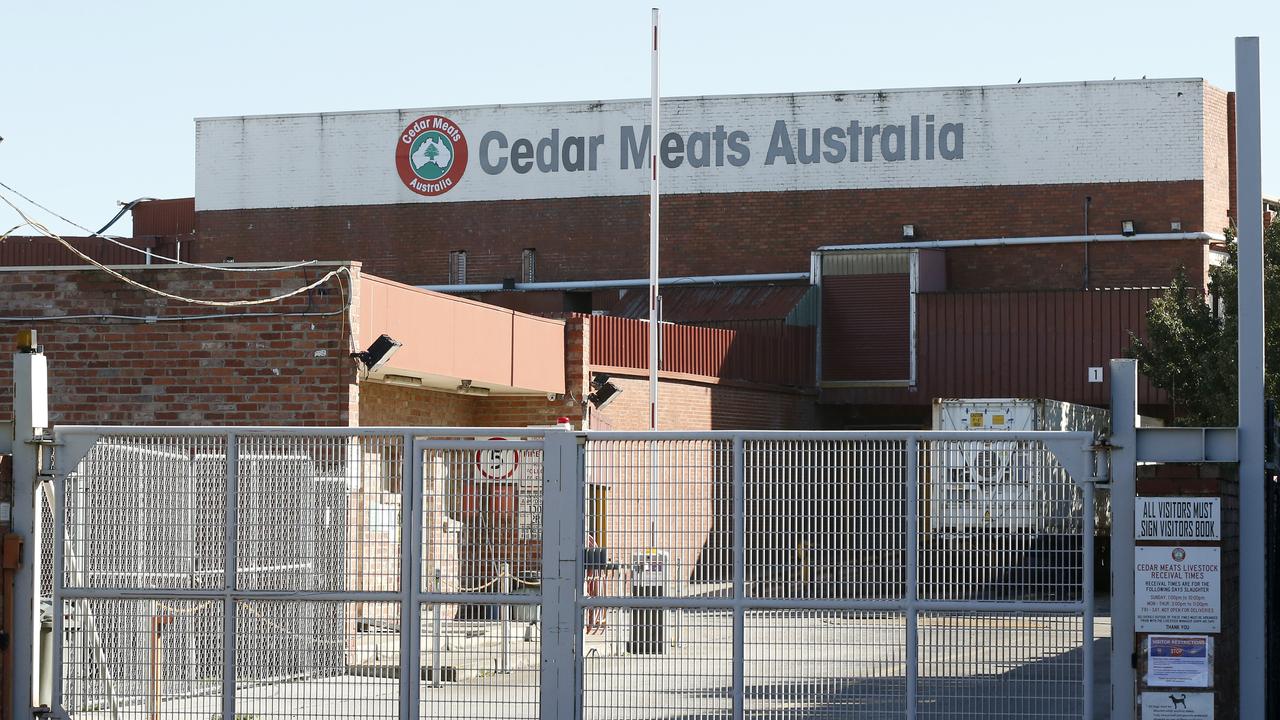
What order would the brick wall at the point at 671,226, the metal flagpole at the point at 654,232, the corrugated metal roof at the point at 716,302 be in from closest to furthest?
the metal flagpole at the point at 654,232
the corrugated metal roof at the point at 716,302
the brick wall at the point at 671,226

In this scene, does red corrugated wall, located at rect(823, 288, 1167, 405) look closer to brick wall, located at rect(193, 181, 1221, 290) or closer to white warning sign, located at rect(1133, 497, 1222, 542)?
brick wall, located at rect(193, 181, 1221, 290)

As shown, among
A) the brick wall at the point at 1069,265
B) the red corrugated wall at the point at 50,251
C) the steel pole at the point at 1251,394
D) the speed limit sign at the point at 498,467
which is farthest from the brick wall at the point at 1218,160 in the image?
the speed limit sign at the point at 498,467

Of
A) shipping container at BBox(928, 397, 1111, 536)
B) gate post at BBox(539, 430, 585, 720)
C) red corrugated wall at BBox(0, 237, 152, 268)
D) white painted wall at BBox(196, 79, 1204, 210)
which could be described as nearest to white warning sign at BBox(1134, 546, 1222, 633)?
shipping container at BBox(928, 397, 1111, 536)

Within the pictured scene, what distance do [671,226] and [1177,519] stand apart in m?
35.7

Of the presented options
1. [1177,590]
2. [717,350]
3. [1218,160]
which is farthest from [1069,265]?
[1177,590]

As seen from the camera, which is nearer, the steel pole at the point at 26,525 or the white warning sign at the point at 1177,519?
the white warning sign at the point at 1177,519

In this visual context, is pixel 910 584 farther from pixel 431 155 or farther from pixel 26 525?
pixel 431 155

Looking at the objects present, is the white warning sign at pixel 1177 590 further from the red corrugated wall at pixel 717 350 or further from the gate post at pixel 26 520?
the red corrugated wall at pixel 717 350

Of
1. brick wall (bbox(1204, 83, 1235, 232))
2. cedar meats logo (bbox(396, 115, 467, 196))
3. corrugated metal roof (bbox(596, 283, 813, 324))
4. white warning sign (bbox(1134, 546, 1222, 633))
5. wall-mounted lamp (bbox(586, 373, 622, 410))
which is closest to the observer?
white warning sign (bbox(1134, 546, 1222, 633))

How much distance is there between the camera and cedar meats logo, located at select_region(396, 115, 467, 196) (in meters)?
45.9

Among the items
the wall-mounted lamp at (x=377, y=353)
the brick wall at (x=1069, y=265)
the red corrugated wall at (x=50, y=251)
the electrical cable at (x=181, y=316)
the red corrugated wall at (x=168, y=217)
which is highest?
the red corrugated wall at (x=168, y=217)

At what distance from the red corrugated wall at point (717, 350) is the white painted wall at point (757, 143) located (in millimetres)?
6395

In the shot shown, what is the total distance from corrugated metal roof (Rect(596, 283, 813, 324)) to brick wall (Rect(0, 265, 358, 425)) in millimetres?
21224

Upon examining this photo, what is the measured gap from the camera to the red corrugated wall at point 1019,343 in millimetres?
37844
